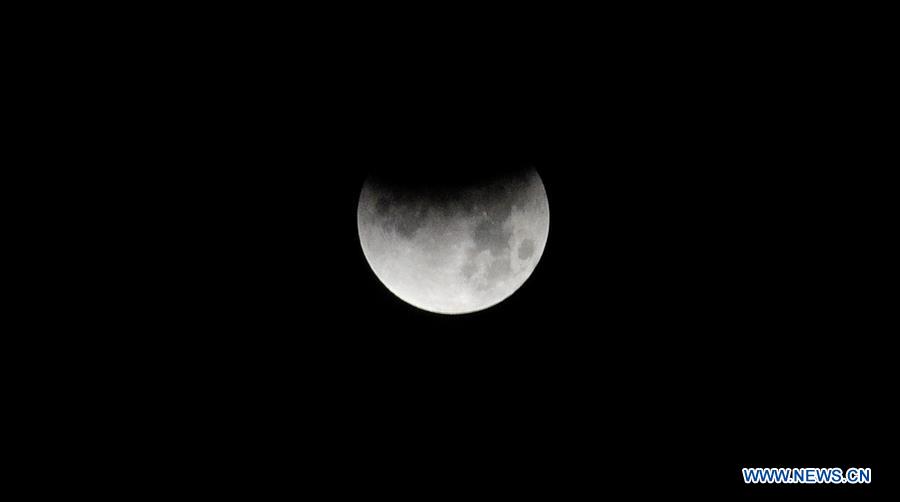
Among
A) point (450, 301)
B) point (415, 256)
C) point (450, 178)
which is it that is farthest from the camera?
point (450, 301)

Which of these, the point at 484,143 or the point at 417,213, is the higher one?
the point at 484,143

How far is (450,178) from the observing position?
8.52 ft

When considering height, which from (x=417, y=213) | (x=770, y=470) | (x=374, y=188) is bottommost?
(x=770, y=470)

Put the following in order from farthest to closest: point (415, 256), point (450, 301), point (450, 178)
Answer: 1. point (450, 301)
2. point (415, 256)
3. point (450, 178)

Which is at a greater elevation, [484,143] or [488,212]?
[484,143]

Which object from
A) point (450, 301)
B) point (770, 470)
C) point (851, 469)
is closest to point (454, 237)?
point (450, 301)

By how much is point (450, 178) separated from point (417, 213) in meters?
0.29

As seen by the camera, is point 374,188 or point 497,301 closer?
point 374,188

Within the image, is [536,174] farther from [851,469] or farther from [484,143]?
[851,469]

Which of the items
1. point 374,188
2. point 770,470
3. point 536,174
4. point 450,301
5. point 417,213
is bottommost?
point 770,470

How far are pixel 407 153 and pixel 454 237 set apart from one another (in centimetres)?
58

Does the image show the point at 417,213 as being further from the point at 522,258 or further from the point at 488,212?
the point at 522,258

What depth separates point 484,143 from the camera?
2.65 meters

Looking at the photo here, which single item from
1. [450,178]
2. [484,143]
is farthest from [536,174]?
[450,178]
